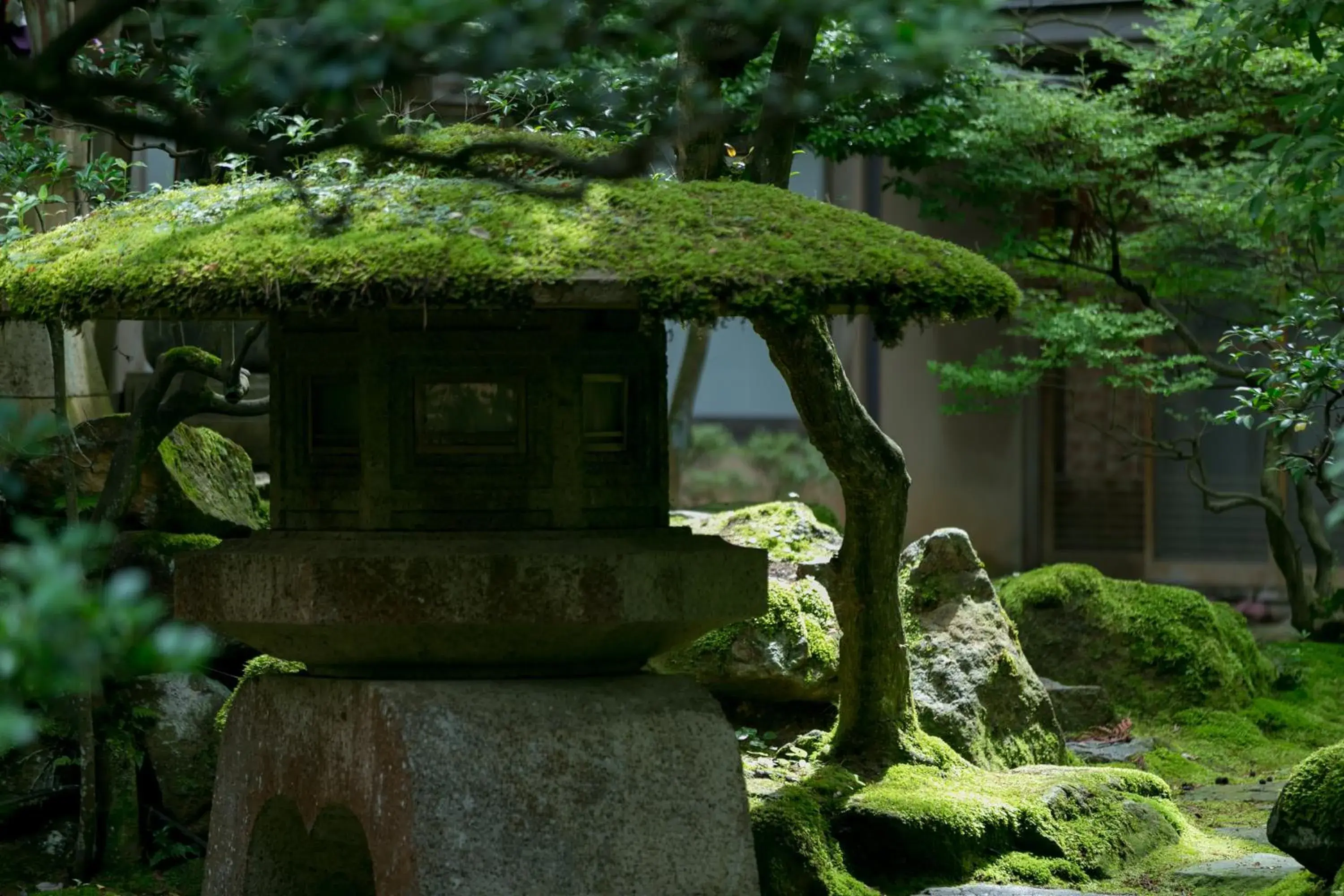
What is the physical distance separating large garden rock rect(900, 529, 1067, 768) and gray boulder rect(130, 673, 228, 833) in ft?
13.4

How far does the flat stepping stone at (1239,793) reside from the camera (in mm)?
10203

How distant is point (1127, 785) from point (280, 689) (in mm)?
4801

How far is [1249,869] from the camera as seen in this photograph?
312 inches

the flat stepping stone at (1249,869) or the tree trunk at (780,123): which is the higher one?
the tree trunk at (780,123)

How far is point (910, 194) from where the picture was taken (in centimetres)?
1503

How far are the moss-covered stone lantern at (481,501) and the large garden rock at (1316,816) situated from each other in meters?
2.42

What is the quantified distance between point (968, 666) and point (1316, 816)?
291 cm

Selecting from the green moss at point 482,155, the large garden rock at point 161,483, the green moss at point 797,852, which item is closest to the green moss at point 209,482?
the large garden rock at point 161,483

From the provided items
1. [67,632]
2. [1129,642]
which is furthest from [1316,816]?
[67,632]

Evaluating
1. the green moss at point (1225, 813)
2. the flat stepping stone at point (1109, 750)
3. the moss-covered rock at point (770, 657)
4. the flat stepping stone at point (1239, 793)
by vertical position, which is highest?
the moss-covered rock at point (770, 657)

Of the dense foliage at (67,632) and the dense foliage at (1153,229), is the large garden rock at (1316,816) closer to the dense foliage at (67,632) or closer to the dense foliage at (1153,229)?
the dense foliage at (1153,229)

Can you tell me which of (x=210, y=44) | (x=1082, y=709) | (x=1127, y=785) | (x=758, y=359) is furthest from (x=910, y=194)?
(x=210, y=44)

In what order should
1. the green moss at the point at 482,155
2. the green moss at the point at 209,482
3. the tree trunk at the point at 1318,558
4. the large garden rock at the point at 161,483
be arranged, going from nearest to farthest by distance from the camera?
the green moss at the point at 482,155 < the large garden rock at the point at 161,483 < the green moss at the point at 209,482 < the tree trunk at the point at 1318,558

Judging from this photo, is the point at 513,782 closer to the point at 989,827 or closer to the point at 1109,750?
the point at 989,827
